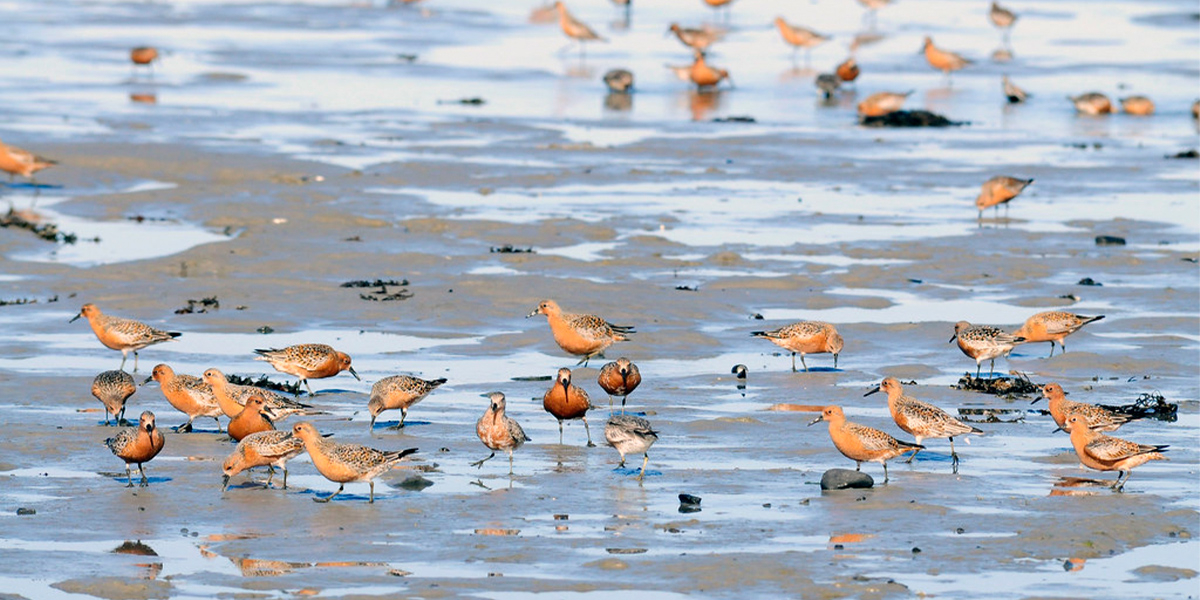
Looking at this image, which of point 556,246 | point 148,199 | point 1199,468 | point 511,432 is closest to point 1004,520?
point 1199,468

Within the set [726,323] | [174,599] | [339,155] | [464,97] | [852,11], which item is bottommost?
[174,599]

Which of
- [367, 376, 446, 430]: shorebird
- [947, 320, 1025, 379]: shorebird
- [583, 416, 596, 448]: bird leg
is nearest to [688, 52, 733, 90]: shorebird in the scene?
[947, 320, 1025, 379]: shorebird

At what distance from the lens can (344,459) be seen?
1377 cm

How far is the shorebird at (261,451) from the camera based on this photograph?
Result: 13984 mm

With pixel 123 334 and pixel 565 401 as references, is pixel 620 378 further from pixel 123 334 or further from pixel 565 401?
pixel 123 334

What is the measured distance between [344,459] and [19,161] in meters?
18.0

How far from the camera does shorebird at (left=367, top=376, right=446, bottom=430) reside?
16125mm

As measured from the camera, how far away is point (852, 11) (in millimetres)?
70438

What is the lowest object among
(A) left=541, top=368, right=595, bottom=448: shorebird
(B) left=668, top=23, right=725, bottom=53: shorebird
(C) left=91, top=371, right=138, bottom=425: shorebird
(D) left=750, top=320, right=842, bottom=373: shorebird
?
(A) left=541, top=368, right=595, bottom=448: shorebird

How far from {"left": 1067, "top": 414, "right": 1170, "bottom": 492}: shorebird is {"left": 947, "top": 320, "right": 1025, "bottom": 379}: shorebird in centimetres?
375

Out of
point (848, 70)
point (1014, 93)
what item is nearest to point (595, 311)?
point (1014, 93)

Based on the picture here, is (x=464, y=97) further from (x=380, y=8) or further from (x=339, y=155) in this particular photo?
(x=380, y=8)

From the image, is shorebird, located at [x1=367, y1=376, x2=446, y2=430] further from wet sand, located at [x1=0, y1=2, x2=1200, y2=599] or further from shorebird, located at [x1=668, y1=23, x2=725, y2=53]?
shorebird, located at [x1=668, y1=23, x2=725, y2=53]

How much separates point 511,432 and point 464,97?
29788 mm
